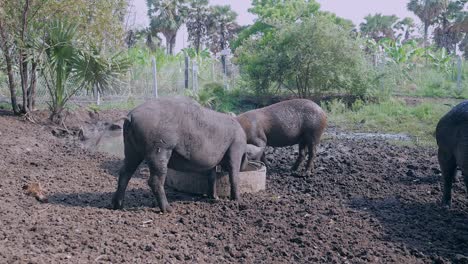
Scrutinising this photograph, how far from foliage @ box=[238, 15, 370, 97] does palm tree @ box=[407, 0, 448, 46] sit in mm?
35883

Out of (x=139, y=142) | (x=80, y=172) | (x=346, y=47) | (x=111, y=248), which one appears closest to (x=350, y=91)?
(x=346, y=47)

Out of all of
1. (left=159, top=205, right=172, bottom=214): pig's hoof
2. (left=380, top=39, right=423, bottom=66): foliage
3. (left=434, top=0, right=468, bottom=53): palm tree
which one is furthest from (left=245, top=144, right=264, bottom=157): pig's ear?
(left=434, top=0, right=468, bottom=53): palm tree

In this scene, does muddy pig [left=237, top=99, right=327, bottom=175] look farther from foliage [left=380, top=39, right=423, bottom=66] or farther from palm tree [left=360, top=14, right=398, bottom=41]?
palm tree [left=360, top=14, right=398, bottom=41]

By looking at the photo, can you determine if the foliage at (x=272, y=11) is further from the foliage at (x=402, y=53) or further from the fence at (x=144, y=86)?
the fence at (x=144, y=86)

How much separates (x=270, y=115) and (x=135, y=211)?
372 centimetres

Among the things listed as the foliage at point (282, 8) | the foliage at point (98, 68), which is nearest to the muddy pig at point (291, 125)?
the foliage at point (98, 68)

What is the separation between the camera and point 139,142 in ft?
20.2

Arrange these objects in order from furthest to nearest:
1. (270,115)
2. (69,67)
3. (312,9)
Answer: (312,9) < (69,67) < (270,115)

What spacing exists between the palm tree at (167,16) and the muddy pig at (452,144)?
45459 millimetres

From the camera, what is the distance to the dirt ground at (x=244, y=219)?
16.2 feet

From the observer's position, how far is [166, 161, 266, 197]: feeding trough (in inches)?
290

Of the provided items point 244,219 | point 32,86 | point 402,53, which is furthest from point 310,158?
point 402,53

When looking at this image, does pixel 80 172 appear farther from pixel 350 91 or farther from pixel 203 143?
pixel 350 91

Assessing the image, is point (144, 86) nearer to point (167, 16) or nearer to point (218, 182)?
point (218, 182)
